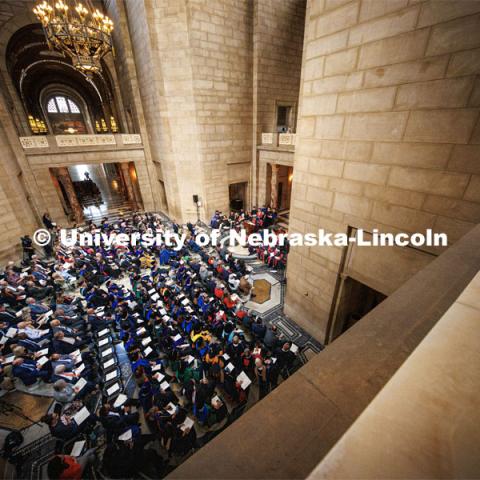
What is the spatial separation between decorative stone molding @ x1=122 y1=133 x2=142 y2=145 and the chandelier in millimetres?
6227

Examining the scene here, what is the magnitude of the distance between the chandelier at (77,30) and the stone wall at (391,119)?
24.8 ft

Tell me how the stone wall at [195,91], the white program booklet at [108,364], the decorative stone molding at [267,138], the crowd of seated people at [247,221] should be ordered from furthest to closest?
the decorative stone molding at [267,138], the crowd of seated people at [247,221], the stone wall at [195,91], the white program booklet at [108,364]

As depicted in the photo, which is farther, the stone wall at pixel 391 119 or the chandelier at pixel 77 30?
the chandelier at pixel 77 30

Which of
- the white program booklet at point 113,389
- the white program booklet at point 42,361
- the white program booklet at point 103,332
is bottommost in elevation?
the white program booklet at point 113,389

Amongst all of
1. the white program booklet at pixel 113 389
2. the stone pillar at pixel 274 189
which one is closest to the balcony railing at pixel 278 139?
the stone pillar at pixel 274 189

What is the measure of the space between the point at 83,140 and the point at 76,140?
34cm

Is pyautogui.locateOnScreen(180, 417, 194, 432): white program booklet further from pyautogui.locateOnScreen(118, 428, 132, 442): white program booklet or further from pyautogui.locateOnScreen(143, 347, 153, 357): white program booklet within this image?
pyautogui.locateOnScreen(143, 347, 153, 357): white program booklet

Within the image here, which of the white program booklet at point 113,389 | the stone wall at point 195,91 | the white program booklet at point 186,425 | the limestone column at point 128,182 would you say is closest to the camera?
the white program booklet at point 186,425

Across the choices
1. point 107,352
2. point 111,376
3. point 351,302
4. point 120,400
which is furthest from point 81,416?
point 351,302

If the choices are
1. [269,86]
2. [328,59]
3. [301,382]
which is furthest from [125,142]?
[301,382]

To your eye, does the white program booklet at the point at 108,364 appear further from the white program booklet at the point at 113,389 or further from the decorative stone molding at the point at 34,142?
the decorative stone molding at the point at 34,142

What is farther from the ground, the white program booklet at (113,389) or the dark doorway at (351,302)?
the dark doorway at (351,302)

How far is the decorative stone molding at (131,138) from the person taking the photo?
588 inches

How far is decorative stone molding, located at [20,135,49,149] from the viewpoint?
12.2 m
